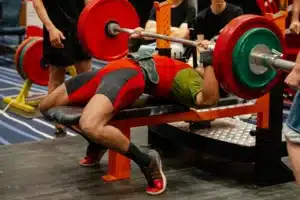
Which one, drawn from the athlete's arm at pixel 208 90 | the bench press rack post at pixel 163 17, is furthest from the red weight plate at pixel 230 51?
the bench press rack post at pixel 163 17

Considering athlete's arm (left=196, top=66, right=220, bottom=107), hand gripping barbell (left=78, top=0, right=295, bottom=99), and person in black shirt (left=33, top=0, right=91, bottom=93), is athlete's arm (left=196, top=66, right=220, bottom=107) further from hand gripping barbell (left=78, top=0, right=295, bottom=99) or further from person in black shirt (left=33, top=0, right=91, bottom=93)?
person in black shirt (left=33, top=0, right=91, bottom=93)

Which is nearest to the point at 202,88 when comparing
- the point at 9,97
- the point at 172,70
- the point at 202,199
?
the point at 172,70

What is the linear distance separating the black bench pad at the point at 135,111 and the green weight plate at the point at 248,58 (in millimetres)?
744

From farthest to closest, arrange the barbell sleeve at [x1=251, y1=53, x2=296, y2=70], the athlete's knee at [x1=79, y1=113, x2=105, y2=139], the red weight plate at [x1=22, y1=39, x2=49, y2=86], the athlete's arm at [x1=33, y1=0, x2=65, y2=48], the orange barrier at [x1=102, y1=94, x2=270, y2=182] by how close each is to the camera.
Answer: the red weight plate at [x1=22, y1=39, x2=49, y2=86]
the athlete's arm at [x1=33, y1=0, x2=65, y2=48]
the orange barrier at [x1=102, y1=94, x2=270, y2=182]
the athlete's knee at [x1=79, y1=113, x2=105, y2=139]
the barbell sleeve at [x1=251, y1=53, x2=296, y2=70]

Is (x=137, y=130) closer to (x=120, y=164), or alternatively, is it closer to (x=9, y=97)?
(x=120, y=164)

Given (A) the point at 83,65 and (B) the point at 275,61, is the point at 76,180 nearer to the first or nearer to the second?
(A) the point at 83,65

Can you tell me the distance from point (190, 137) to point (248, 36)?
117 centimetres

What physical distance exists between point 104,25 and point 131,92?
2.93 ft

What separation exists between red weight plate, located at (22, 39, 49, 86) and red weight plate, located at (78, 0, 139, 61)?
125cm

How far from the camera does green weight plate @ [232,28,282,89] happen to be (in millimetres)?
2406

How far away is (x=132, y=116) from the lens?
3.03 meters

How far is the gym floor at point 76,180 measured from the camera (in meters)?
2.95

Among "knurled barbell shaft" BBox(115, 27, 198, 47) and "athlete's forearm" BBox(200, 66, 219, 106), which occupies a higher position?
"knurled barbell shaft" BBox(115, 27, 198, 47)

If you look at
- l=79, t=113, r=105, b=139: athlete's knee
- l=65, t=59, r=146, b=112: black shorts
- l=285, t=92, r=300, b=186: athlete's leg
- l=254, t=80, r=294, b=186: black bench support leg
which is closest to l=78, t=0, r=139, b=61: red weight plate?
l=65, t=59, r=146, b=112: black shorts
